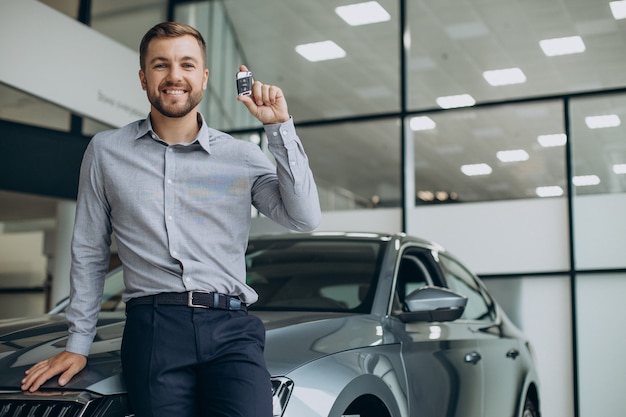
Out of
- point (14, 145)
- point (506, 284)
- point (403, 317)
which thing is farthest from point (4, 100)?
point (403, 317)

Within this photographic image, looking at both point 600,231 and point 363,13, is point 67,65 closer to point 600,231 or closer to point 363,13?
point 363,13

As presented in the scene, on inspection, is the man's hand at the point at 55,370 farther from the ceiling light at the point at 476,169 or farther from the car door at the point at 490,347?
the ceiling light at the point at 476,169

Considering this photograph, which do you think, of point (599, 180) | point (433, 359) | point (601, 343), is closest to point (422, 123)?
point (599, 180)

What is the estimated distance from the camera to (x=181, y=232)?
2211 millimetres

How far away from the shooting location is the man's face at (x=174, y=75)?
7.38 ft

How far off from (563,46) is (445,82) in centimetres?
120

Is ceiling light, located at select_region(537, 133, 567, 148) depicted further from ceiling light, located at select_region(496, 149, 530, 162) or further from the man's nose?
the man's nose

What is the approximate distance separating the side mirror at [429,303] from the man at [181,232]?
1.11 metres

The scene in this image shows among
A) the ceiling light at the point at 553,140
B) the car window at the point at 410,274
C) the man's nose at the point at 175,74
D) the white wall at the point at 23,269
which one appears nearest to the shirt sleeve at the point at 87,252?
the man's nose at the point at 175,74

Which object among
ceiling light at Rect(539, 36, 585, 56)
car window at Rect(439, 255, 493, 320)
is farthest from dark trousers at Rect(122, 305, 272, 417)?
ceiling light at Rect(539, 36, 585, 56)

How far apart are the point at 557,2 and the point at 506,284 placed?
9.12 feet

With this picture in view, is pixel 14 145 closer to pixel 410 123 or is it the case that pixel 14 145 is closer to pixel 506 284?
pixel 410 123

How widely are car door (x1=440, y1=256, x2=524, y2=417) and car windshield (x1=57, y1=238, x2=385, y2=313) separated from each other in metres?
0.78

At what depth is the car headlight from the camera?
94.0 inches
